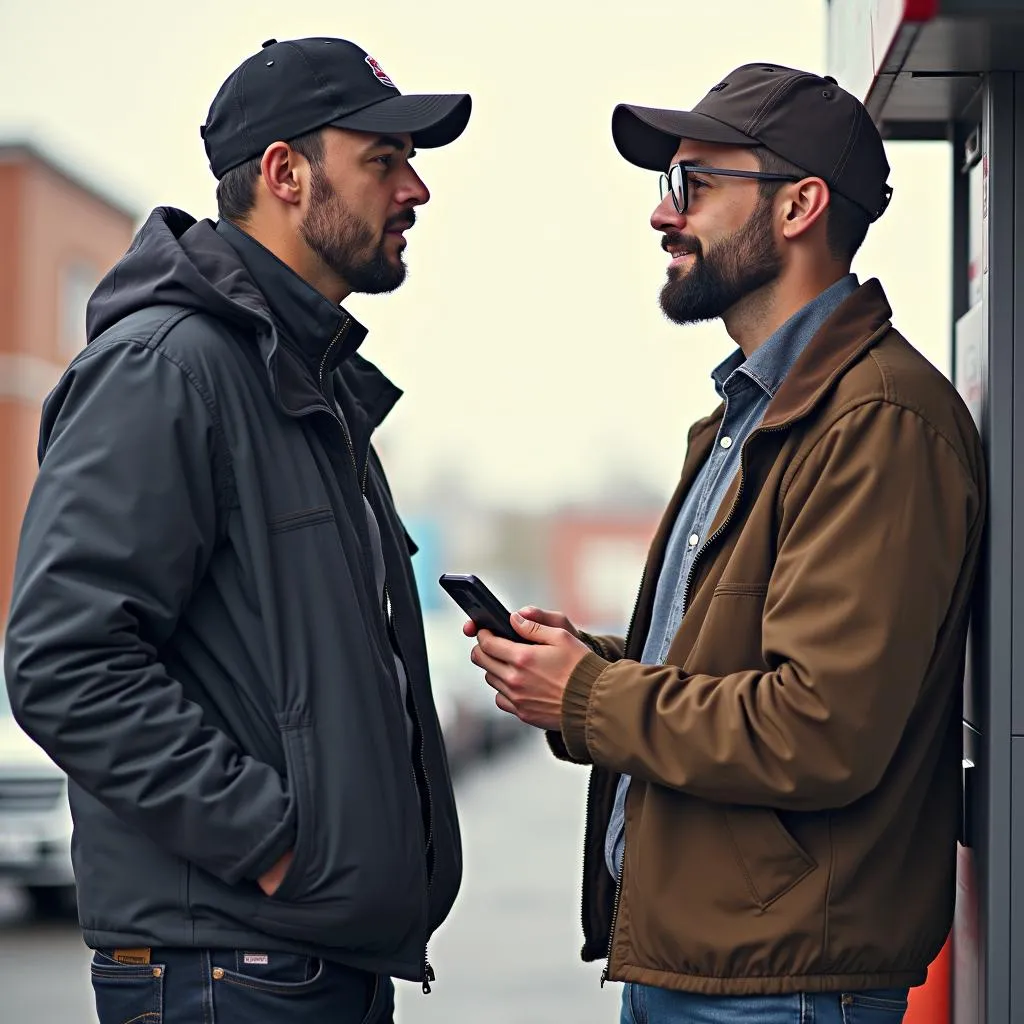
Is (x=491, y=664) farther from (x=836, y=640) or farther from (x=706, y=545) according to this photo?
(x=836, y=640)

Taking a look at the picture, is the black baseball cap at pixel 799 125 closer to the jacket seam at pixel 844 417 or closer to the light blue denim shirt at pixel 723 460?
the light blue denim shirt at pixel 723 460

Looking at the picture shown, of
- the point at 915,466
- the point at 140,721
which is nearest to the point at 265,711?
the point at 140,721

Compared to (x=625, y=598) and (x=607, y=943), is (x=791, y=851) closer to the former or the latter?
(x=607, y=943)

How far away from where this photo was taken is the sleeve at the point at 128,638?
97.7 inches

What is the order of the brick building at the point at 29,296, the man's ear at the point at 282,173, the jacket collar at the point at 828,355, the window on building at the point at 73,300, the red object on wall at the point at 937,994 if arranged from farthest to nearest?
the window on building at the point at 73,300 → the brick building at the point at 29,296 → the red object on wall at the point at 937,994 → the man's ear at the point at 282,173 → the jacket collar at the point at 828,355

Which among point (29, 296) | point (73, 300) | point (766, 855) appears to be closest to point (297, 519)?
point (766, 855)

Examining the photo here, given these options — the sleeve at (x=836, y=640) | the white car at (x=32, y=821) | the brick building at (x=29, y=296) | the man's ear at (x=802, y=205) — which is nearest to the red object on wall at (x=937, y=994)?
the sleeve at (x=836, y=640)

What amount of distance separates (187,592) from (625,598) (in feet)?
188

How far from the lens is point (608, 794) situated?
3123mm

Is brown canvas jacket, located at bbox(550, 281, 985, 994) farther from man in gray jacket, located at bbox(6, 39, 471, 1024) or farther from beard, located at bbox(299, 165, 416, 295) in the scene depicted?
beard, located at bbox(299, 165, 416, 295)

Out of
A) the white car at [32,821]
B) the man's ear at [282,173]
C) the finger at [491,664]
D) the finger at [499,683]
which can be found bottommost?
the white car at [32,821]

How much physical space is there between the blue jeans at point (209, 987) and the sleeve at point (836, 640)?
696mm

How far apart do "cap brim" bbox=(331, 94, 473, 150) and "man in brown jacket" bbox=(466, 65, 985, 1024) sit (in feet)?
→ 1.67

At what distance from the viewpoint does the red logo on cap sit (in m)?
3.10
